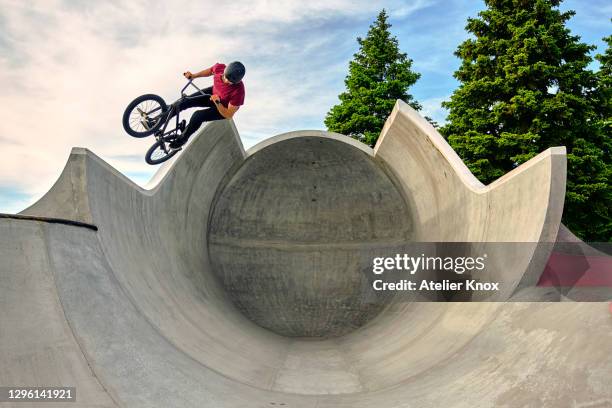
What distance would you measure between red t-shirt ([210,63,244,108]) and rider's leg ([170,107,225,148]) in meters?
0.56

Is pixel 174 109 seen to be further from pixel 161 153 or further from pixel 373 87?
pixel 373 87

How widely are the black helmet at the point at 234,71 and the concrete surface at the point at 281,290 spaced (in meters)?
2.45

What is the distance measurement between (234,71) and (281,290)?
6644 millimetres

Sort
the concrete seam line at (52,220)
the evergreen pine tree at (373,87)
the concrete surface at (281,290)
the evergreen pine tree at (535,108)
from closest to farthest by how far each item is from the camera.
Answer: the concrete surface at (281,290)
the concrete seam line at (52,220)
the evergreen pine tree at (535,108)
the evergreen pine tree at (373,87)

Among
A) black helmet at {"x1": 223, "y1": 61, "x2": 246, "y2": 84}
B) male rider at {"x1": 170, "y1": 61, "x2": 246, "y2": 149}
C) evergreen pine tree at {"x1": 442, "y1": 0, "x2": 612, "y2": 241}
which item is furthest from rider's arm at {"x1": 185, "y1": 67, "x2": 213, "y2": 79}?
evergreen pine tree at {"x1": 442, "y1": 0, "x2": 612, "y2": 241}

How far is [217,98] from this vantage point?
9.05m

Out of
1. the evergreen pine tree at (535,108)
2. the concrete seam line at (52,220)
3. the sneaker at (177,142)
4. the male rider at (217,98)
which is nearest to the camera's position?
the concrete seam line at (52,220)

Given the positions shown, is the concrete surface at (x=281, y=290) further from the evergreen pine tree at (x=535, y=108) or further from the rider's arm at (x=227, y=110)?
the evergreen pine tree at (x=535, y=108)

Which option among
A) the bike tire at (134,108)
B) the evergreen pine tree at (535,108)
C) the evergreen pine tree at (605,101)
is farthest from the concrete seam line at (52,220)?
the evergreen pine tree at (605,101)

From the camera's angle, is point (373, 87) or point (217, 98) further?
point (373, 87)

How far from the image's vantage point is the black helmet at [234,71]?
8188 millimetres

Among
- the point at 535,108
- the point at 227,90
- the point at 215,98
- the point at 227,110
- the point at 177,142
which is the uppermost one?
the point at 535,108

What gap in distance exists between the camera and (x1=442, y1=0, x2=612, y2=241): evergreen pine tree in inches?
738

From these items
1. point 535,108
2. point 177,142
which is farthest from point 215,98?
point 535,108
